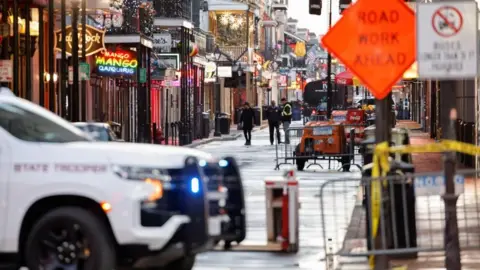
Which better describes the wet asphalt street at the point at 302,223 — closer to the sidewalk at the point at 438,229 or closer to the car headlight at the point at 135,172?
the sidewalk at the point at 438,229

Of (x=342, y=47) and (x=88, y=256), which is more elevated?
(x=342, y=47)

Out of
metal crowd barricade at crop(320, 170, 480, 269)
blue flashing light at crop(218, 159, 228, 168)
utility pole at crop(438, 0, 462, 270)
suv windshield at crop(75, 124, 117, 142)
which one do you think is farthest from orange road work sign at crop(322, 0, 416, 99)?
suv windshield at crop(75, 124, 117, 142)

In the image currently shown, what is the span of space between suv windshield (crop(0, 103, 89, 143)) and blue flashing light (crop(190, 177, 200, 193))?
4.86 ft

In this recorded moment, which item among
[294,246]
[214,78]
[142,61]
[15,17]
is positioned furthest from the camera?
[214,78]

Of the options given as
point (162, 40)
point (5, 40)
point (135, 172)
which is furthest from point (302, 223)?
point (162, 40)

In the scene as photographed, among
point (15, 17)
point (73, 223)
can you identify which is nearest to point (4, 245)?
point (73, 223)

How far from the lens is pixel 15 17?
30672 millimetres

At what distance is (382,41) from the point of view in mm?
12523

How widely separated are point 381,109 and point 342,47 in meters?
0.73

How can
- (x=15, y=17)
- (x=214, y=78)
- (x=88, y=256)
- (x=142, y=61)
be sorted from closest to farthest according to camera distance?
1. (x=88, y=256)
2. (x=15, y=17)
3. (x=142, y=61)
4. (x=214, y=78)

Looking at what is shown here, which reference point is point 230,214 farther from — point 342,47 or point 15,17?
point 15,17

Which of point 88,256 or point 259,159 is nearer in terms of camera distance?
point 88,256

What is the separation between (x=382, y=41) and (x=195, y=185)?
6.90ft

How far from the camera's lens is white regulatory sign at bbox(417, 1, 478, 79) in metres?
12.1
